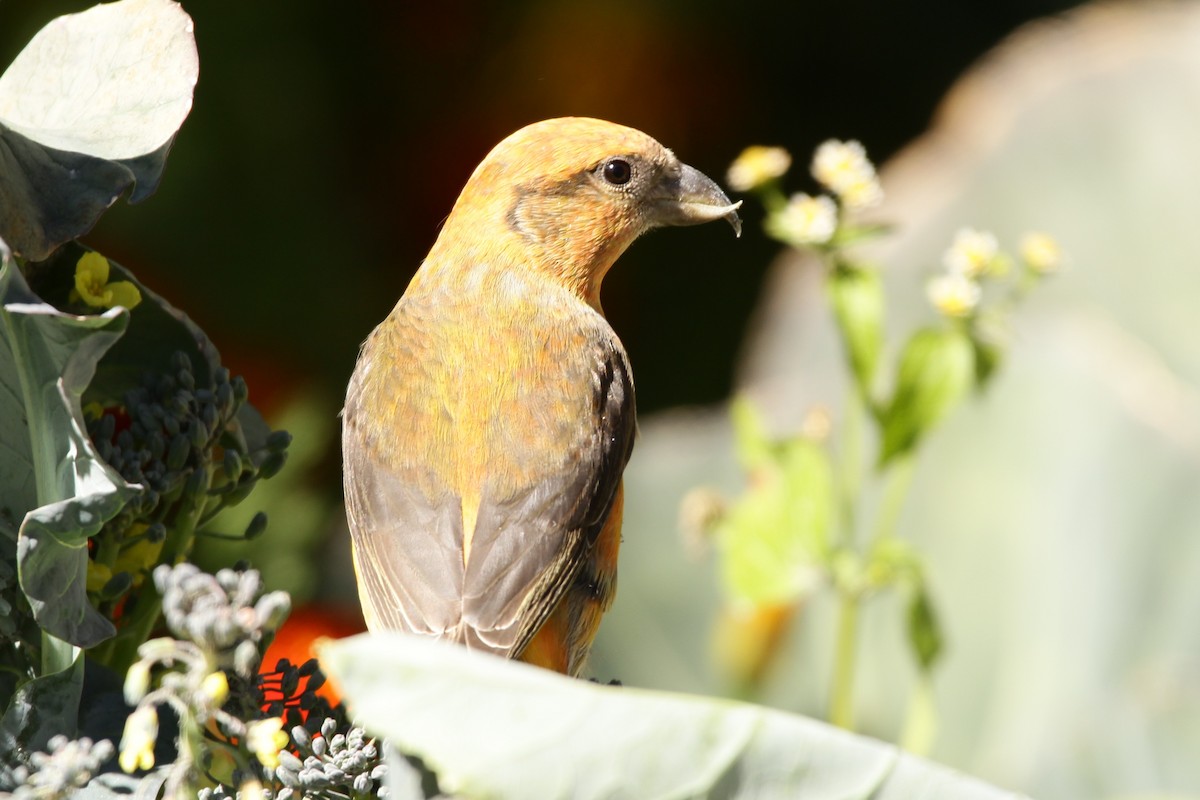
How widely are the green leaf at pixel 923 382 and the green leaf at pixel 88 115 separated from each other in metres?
1.02

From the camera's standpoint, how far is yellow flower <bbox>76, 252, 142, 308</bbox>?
3.91 feet

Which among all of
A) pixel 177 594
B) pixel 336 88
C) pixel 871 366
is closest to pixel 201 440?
→ pixel 177 594

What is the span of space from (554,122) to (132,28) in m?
0.68

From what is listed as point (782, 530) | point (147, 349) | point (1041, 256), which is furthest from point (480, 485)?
point (1041, 256)

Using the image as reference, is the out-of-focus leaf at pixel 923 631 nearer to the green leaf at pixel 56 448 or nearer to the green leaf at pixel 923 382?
the green leaf at pixel 923 382

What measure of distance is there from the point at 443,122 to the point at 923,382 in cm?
238

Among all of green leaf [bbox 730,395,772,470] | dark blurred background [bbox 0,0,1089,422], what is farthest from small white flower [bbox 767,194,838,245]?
dark blurred background [bbox 0,0,1089,422]

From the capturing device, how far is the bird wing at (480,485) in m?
1.47

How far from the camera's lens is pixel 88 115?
115cm

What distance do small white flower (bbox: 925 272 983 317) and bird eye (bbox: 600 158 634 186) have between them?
416 millimetres

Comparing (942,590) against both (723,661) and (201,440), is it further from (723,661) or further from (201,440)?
(201,440)

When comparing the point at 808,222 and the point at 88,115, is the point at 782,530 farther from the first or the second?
the point at 88,115

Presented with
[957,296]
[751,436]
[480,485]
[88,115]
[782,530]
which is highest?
[88,115]

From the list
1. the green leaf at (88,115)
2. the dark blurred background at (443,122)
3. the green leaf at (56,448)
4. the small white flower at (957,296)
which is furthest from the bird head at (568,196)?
the dark blurred background at (443,122)
